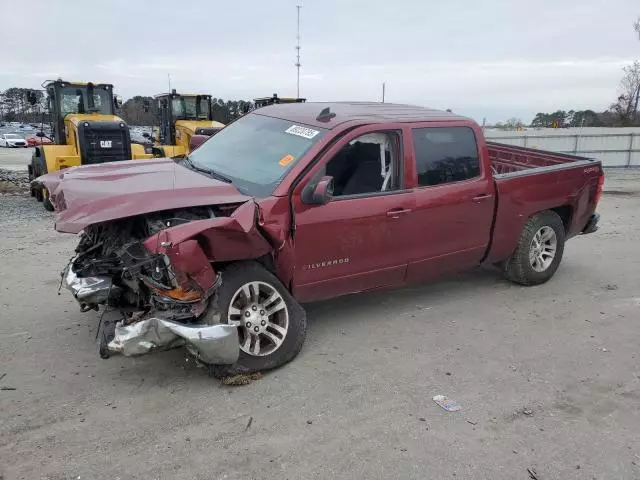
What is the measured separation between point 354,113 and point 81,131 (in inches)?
362

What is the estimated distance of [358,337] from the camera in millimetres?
4789

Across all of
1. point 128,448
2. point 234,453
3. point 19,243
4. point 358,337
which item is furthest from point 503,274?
point 19,243

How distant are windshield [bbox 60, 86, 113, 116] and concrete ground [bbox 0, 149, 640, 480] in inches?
356

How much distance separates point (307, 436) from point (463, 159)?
10.4 feet

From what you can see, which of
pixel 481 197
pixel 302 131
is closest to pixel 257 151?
pixel 302 131

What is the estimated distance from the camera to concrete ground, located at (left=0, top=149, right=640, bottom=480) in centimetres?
308

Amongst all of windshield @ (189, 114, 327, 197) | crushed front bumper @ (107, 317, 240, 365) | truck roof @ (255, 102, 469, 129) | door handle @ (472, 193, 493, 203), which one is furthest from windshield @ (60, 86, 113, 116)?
crushed front bumper @ (107, 317, 240, 365)

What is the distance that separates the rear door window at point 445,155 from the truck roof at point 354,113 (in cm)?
15

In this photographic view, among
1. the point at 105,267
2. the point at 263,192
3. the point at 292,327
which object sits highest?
the point at 263,192

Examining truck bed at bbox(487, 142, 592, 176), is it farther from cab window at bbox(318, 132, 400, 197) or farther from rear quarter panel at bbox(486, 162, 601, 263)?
cab window at bbox(318, 132, 400, 197)

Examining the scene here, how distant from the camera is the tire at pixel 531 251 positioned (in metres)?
6.04

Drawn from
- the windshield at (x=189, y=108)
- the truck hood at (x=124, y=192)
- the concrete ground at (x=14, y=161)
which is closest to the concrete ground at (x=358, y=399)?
the truck hood at (x=124, y=192)

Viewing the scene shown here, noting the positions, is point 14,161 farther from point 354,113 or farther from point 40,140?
point 354,113

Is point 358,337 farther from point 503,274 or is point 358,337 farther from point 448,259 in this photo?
point 503,274
